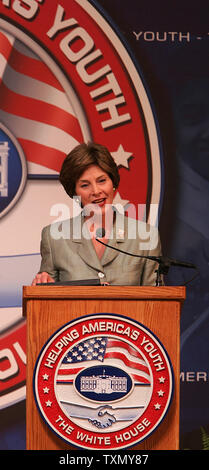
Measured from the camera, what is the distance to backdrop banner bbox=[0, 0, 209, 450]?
4.26m

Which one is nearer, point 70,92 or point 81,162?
point 81,162

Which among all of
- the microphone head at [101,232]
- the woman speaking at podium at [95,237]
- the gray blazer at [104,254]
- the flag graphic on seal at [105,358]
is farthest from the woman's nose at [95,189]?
the flag graphic on seal at [105,358]

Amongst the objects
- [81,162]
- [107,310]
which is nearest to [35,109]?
[81,162]

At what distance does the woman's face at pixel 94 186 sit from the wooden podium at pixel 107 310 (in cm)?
78

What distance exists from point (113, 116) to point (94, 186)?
1209 mm

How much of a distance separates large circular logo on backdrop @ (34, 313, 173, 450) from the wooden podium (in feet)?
0.11

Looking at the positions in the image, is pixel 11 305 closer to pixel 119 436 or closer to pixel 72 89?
pixel 72 89

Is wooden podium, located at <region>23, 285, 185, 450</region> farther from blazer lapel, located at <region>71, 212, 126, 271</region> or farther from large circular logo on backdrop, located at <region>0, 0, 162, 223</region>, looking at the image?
large circular logo on backdrop, located at <region>0, 0, 162, 223</region>

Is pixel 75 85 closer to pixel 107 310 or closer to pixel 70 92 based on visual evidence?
pixel 70 92

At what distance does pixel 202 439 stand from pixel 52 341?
1915 millimetres

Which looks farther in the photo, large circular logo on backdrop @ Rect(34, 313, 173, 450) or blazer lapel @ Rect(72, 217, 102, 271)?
blazer lapel @ Rect(72, 217, 102, 271)

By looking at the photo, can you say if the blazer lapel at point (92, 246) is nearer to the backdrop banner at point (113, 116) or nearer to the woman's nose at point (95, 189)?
the woman's nose at point (95, 189)

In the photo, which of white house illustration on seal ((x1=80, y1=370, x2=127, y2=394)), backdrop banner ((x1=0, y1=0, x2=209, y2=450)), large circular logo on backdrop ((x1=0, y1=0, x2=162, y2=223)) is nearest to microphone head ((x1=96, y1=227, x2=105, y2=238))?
white house illustration on seal ((x1=80, y1=370, x2=127, y2=394))

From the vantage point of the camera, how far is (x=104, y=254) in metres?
3.18
